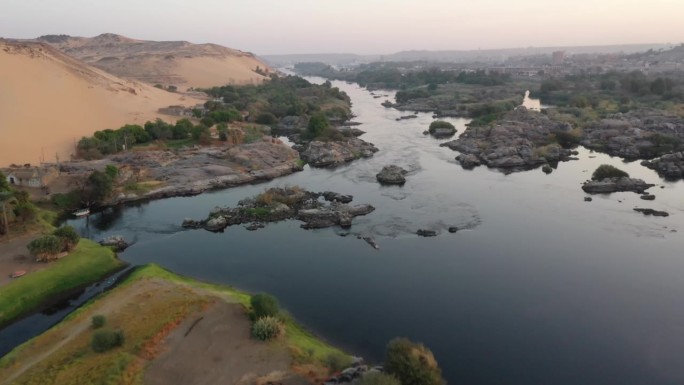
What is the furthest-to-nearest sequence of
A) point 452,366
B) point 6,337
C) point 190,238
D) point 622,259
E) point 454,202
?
point 454,202, point 190,238, point 622,259, point 6,337, point 452,366

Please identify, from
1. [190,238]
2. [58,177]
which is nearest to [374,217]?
[190,238]

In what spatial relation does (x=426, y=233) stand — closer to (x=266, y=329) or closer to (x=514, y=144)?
(x=266, y=329)

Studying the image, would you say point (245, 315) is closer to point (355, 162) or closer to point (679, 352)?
point (679, 352)

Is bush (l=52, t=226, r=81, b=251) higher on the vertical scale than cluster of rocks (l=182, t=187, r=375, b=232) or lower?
higher

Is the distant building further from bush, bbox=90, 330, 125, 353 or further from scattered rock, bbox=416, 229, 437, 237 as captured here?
scattered rock, bbox=416, 229, 437, 237

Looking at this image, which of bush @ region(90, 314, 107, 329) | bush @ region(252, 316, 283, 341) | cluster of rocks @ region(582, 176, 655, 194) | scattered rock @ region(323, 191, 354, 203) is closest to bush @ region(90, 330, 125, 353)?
bush @ region(90, 314, 107, 329)

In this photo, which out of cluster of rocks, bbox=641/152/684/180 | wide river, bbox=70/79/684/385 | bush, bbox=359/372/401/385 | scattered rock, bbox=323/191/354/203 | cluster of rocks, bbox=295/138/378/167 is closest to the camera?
bush, bbox=359/372/401/385
